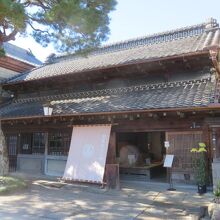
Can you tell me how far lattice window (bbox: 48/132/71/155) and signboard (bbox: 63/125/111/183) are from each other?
3.64 feet

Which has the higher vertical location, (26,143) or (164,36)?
(164,36)

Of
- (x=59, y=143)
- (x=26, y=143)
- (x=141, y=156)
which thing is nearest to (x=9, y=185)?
(x=59, y=143)

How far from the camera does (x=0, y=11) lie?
288 inches

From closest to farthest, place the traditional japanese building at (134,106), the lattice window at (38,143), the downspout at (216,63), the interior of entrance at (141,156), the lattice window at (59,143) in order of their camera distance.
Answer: the downspout at (216,63) < the traditional japanese building at (134,106) < the interior of entrance at (141,156) < the lattice window at (59,143) < the lattice window at (38,143)

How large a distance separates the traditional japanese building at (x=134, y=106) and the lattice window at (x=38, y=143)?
46 mm

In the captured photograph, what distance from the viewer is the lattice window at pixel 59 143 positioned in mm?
11875

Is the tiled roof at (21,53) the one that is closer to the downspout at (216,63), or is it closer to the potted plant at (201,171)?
the downspout at (216,63)

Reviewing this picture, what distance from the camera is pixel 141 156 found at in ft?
46.8

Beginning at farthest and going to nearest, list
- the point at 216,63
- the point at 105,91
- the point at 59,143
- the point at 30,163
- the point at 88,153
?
the point at 30,163 < the point at 105,91 < the point at 59,143 < the point at 88,153 < the point at 216,63

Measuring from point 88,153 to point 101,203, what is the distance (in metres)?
2.64

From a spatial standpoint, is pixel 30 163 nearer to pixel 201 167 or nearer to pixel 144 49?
pixel 144 49

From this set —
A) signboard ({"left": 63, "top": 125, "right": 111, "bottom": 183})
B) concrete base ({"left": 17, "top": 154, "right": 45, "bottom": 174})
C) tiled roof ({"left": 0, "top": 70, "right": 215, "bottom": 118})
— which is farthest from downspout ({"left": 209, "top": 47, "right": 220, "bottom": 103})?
concrete base ({"left": 17, "top": 154, "right": 45, "bottom": 174})

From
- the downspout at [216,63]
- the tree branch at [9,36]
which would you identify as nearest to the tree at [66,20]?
the tree branch at [9,36]

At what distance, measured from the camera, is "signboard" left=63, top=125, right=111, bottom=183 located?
9891mm
